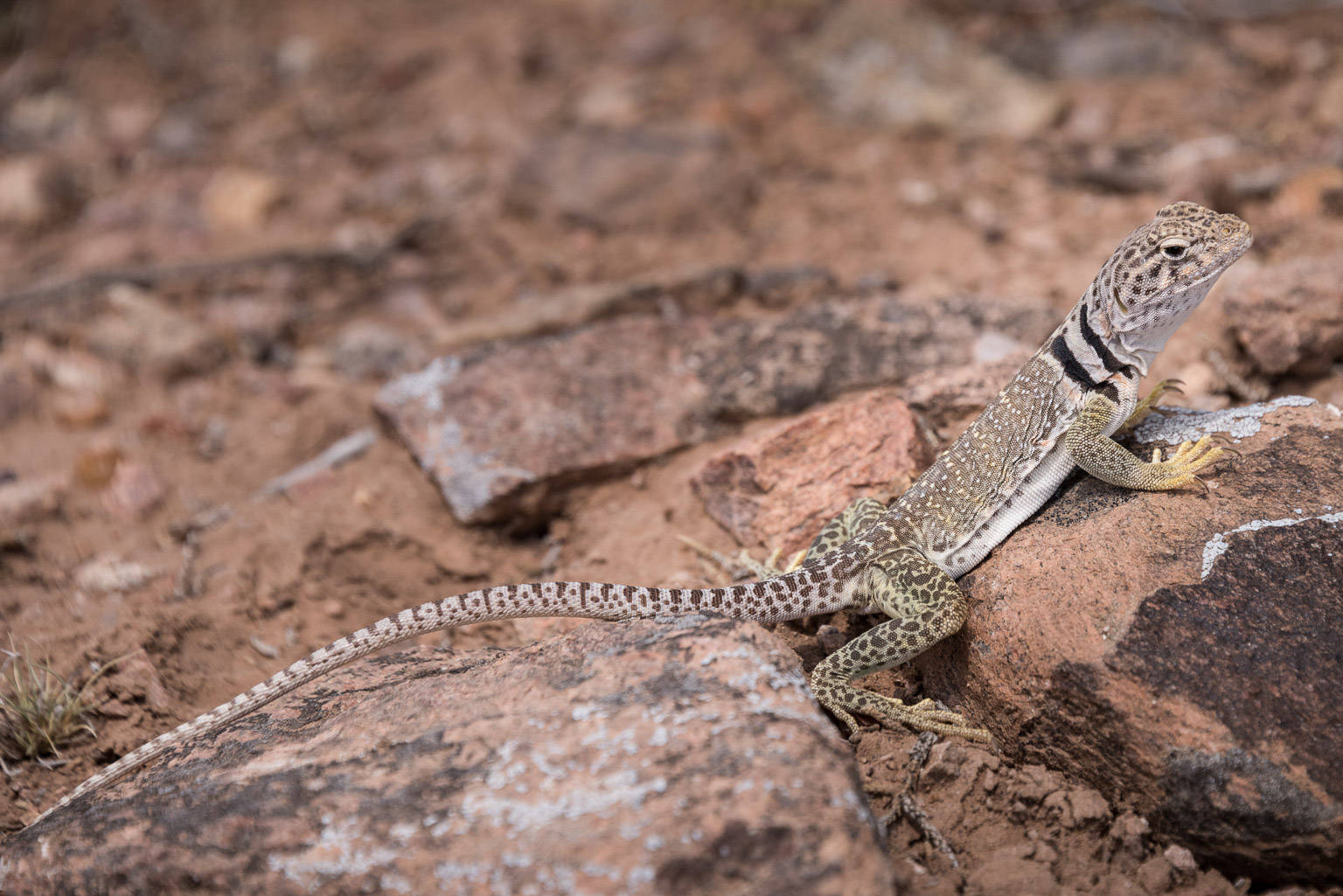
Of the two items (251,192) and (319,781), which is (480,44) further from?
(319,781)

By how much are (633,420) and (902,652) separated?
9.68 ft

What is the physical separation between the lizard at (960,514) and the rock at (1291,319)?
6.11 feet

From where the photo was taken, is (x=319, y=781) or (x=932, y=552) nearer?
(x=319, y=781)

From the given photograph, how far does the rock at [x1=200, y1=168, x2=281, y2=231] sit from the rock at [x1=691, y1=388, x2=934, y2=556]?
24.4ft

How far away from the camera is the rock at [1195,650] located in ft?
11.1

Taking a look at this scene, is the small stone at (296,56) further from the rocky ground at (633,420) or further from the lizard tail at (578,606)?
the lizard tail at (578,606)

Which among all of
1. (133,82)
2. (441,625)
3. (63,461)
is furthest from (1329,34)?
(133,82)

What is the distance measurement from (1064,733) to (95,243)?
10862mm

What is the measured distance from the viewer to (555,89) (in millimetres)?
12367

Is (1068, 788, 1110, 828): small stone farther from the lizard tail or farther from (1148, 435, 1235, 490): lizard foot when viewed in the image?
(1148, 435, 1235, 490): lizard foot

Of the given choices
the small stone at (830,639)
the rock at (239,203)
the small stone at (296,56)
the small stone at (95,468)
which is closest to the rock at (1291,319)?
the small stone at (830,639)

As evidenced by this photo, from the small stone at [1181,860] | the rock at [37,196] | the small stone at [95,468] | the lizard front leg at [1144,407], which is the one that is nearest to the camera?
the small stone at [1181,860]

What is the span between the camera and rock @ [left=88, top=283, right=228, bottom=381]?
8.33 m

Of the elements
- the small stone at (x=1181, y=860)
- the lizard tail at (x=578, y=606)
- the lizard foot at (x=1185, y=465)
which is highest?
the lizard foot at (x=1185, y=465)
